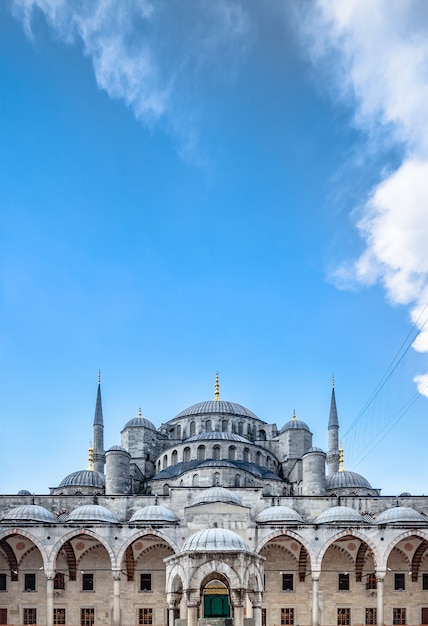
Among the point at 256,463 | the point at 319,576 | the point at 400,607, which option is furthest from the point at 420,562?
the point at 256,463

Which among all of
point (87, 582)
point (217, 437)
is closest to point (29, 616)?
point (87, 582)

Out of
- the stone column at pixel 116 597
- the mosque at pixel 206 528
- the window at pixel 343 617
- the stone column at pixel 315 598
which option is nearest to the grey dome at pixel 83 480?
the mosque at pixel 206 528

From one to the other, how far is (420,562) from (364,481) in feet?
22.6

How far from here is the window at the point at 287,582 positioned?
3269 centimetres

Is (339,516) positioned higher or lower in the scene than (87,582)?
higher

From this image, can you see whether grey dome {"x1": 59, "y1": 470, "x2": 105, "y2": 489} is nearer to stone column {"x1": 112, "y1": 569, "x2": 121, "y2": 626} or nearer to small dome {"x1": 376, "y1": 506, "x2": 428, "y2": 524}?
stone column {"x1": 112, "y1": 569, "x2": 121, "y2": 626}

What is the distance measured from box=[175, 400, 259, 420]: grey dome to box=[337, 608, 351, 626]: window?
46.3ft

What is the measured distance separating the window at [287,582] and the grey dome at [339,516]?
2.99 m

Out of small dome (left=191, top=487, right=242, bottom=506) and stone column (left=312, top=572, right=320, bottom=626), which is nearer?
stone column (left=312, top=572, right=320, bottom=626)

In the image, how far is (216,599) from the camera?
2475 centimetres

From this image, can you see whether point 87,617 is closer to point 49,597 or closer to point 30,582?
point 30,582

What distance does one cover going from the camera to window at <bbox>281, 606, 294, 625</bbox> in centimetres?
3225

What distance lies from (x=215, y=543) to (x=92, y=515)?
1434 centimetres

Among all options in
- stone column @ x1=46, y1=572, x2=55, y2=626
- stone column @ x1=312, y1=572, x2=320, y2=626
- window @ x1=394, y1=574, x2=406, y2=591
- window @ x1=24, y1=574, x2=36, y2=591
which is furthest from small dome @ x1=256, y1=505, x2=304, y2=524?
window @ x1=24, y1=574, x2=36, y2=591
